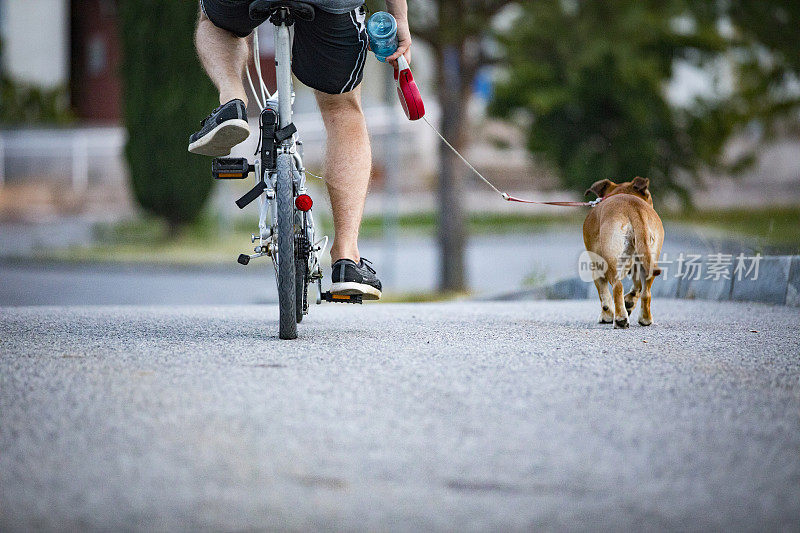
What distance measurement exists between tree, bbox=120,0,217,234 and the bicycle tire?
15.2 meters

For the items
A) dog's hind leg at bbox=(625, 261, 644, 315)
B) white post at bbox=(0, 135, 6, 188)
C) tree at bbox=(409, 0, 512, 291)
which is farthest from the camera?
white post at bbox=(0, 135, 6, 188)

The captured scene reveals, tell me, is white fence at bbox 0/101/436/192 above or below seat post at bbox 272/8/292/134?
above

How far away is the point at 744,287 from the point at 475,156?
79.3 feet

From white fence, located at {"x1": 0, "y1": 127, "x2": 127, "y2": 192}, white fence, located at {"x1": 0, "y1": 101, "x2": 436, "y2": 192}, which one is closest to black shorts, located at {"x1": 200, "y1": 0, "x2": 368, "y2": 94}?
white fence, located at {"x1": 0, "y1": 101, "x2": 436, "y2": 192}

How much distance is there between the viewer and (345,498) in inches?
80.2

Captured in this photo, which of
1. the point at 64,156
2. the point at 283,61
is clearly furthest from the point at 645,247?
the point at 64,156

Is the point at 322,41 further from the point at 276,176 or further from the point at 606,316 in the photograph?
the point at 606,316

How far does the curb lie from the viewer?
5898 mm

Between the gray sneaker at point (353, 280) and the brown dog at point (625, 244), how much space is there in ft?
3.41

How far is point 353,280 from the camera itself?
153 inches

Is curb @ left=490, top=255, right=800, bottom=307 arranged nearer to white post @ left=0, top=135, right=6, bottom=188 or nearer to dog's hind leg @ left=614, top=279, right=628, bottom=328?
dog's hind leg @ left=614, top=279, right=628, bottom=328

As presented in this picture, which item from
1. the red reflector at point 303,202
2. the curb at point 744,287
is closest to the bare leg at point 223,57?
the red reflector at point 303,202

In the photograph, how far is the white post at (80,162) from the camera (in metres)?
27.7

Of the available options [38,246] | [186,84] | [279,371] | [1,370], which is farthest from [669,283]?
[38,246]
